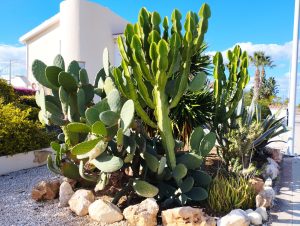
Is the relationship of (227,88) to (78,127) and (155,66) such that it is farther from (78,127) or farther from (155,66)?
(78,127)

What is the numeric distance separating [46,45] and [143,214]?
1678 centimetres

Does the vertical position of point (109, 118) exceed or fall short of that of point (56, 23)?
it falls short

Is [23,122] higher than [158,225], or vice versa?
[23,122]

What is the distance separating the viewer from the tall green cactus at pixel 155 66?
398cm

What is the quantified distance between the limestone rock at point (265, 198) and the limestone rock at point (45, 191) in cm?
282

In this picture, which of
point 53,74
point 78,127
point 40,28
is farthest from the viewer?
point 40,28

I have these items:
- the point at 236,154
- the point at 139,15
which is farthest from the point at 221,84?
the point at 139,15

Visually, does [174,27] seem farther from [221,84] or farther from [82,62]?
[82,62]

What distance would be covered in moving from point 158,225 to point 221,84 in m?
2.73

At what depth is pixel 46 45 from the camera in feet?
61.6

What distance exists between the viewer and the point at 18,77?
2075 cm

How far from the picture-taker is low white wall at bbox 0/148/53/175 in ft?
21.0

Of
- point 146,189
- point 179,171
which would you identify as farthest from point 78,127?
point 179,171

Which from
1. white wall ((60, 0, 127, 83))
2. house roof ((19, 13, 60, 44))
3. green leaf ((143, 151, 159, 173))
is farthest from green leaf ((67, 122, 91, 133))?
house roof ((19, 13, 60, 44))
